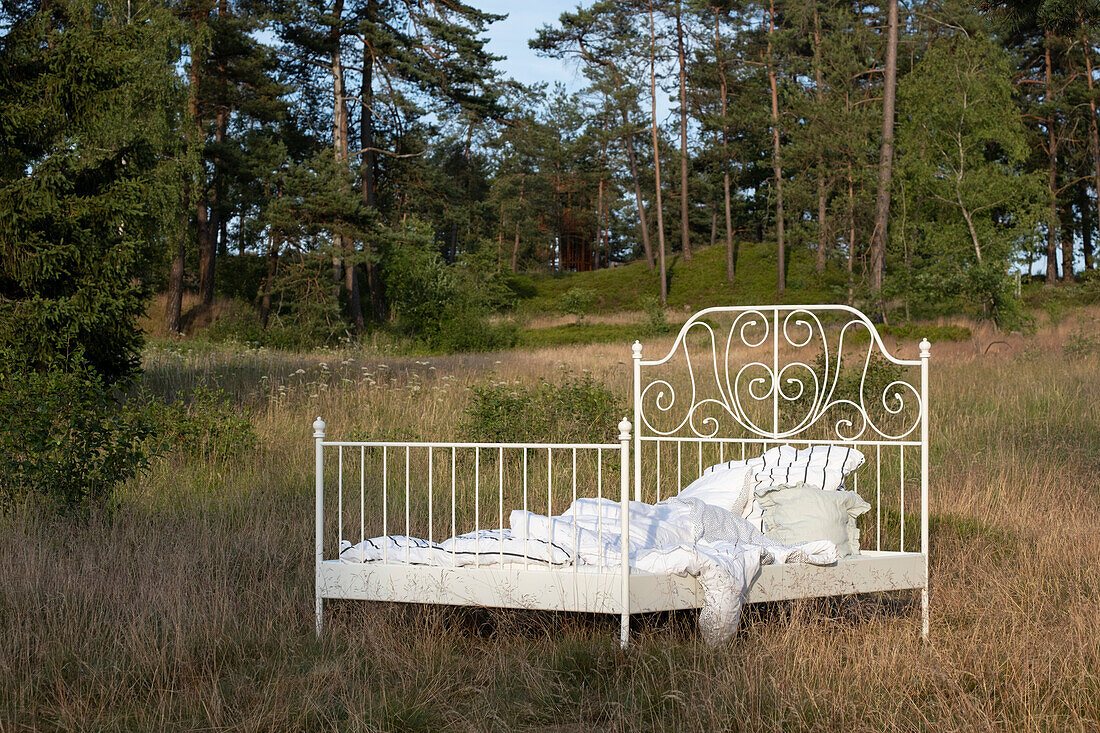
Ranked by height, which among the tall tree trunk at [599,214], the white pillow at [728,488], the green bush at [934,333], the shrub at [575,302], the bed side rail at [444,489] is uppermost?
the tall tree trunk at [599,214]

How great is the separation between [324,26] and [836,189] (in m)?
17.2

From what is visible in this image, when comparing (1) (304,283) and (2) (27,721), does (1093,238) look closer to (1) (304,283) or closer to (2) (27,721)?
(1) (304,283)

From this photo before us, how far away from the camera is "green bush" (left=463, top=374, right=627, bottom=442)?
Answer: 793 cm

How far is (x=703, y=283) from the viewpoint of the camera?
36.4 metres

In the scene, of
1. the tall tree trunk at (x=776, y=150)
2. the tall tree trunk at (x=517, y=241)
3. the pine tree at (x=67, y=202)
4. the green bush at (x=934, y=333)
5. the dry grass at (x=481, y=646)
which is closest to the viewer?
the dry grass at (x=481, y=646)

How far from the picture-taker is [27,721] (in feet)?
10.2

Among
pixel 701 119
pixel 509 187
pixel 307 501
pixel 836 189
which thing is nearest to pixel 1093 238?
pixel 836 189

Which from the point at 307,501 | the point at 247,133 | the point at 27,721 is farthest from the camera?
the point at 247,133

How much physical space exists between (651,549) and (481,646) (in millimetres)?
921

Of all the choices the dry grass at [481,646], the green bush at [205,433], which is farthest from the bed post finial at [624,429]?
the green bush at [205,433]

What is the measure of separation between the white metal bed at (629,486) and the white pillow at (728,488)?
0.60ft

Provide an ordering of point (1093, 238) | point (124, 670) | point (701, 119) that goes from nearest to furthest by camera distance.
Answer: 1. point (124, 670)
2. point (701, 119)
3. point (1093, 238)

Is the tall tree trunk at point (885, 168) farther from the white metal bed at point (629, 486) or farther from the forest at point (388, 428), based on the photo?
the white metal bed at point (629, 486)

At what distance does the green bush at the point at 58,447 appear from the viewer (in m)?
5.53
